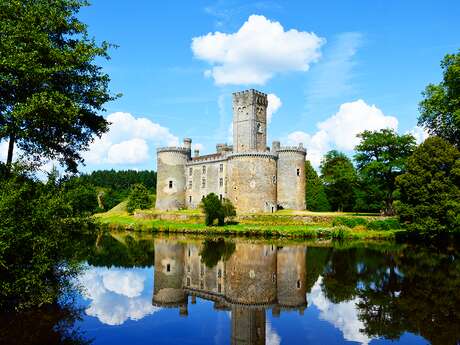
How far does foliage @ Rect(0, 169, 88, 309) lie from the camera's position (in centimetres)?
977

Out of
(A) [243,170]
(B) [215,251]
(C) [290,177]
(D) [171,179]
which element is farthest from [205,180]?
(B) [215,251]

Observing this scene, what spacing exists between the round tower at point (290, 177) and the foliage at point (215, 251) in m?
16.5

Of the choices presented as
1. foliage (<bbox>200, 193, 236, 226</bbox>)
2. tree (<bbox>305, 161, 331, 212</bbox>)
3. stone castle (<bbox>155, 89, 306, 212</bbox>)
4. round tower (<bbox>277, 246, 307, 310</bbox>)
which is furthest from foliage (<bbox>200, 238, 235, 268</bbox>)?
tree (<bbox>305, 161, 331, 212</bbox>)

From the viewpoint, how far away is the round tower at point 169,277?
1360 centimetres

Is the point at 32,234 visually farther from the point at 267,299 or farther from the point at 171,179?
the point at 171,179

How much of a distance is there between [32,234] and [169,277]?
7787 mm

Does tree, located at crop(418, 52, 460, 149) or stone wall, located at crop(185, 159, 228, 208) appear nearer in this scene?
tree, located at crop(418, 52, 460, 149)

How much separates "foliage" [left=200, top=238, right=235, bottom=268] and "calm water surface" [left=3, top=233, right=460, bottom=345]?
115 millimetres

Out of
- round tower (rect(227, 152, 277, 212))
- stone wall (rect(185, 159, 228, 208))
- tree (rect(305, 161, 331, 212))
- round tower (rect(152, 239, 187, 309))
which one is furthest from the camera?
tree (rect(305, 161, 331, 212))

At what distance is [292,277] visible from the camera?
16.9 m

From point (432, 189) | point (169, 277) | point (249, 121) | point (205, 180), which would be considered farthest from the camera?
point (205, 180)

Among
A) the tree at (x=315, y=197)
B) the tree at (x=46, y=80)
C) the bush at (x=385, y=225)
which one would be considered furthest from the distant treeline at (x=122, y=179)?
the tree at (x=46, y=80)

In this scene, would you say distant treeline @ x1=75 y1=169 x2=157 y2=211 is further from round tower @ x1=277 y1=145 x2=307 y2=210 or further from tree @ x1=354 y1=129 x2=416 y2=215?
tree @ x1=354 y1=129 x2=416 y2=215

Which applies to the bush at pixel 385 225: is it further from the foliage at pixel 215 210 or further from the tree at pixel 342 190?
the foliage at pixel 215 210
